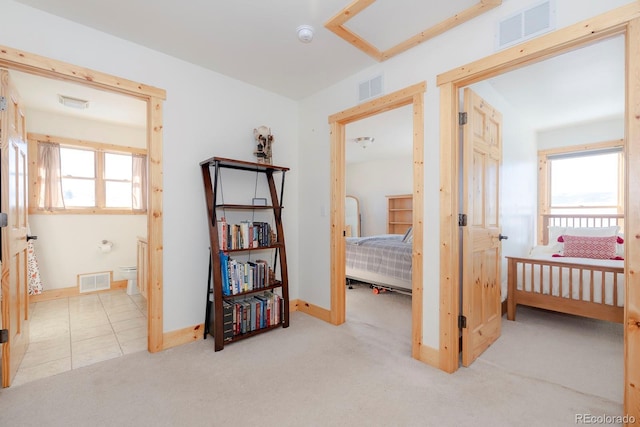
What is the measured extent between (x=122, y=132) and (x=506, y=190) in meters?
5.56

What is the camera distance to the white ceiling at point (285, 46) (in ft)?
6.41

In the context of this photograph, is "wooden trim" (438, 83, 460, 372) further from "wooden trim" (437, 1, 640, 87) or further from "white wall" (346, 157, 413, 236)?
"white wall" (346, 157, 413, 236)

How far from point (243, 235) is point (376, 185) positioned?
18.2ft

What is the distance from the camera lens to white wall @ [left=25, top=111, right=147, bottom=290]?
3.91 m

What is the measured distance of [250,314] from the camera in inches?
107

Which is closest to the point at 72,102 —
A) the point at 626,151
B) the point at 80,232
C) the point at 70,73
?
the point at 80,232

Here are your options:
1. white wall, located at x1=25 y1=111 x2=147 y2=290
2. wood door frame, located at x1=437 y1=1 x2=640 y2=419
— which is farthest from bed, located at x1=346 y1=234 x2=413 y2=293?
white wall, located at x1=25 y1=111 x2=147 y2=290

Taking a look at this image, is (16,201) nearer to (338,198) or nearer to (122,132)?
(338,198)

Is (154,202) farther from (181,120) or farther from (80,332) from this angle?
(80,332)

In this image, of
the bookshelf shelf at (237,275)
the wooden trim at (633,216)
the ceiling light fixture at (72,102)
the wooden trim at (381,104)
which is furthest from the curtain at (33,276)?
the wooden trim at (633,216)

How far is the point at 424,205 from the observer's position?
2.29 meters

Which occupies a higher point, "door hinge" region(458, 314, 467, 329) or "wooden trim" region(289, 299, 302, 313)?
"door hinge" region(458, 314, 467, 329)

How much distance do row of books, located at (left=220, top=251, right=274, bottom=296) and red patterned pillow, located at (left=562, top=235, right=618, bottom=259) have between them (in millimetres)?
3717

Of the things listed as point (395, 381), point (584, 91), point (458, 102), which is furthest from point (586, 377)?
point (584, 91)
